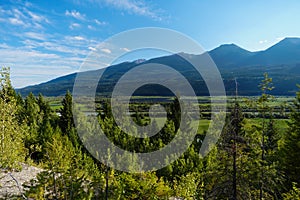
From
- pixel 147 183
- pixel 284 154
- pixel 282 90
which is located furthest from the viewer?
pixel 282 90

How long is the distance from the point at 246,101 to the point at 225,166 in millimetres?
1227

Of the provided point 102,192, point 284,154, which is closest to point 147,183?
point 102,192

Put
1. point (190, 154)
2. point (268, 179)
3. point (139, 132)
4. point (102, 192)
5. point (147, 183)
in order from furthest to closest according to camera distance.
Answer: point (139, 132), point (190, 154), point (147, 183), point (102, 192), point (268, 179)

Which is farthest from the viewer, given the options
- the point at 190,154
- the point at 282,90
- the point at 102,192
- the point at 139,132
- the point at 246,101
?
the point at 282,90

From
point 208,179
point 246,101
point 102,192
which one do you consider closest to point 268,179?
point 208,179

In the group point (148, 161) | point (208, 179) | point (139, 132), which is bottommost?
point (148, 161)

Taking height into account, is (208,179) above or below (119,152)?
above

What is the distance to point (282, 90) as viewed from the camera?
107 metres

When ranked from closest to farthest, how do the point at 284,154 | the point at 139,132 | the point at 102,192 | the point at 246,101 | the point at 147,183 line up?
the point at 246,101 → the point at 102,192 → the point at 147,183 → the point at 284,154 → the point at 139,132

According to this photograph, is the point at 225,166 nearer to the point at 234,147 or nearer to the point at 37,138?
the point at 234,147

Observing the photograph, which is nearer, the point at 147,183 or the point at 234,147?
the point at 234,147

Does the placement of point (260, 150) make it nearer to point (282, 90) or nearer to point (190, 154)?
point (190, 154)

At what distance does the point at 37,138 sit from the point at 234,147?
2249 cm

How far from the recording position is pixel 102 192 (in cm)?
576
